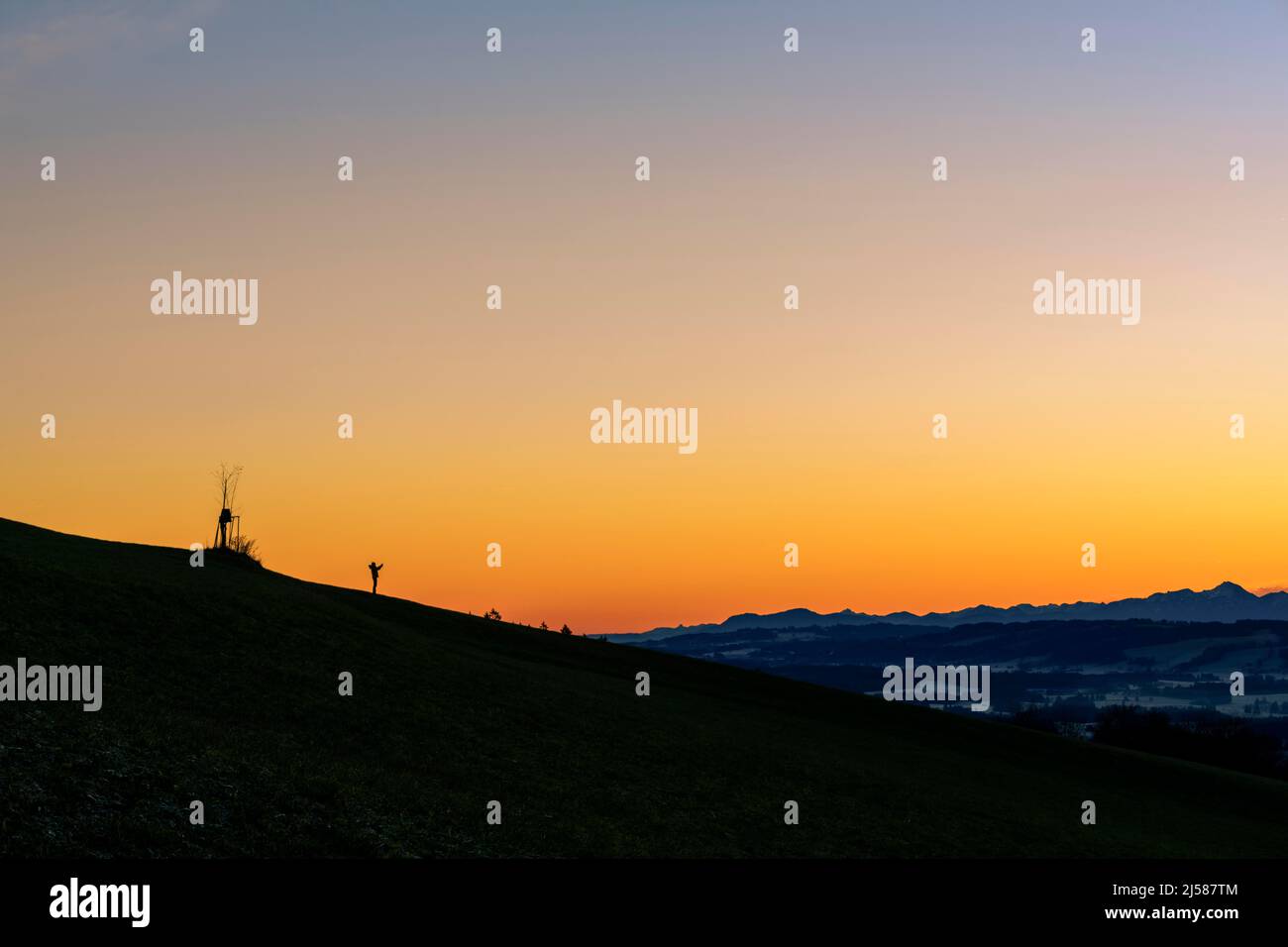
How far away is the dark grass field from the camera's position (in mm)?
27219

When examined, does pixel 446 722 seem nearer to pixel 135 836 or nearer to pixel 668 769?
pixel 668 769

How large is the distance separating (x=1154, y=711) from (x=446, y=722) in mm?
155833

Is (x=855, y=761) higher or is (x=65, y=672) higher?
(x=65, y=672)

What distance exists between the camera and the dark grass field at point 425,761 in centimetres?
2722

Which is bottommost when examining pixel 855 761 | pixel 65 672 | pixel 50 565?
pixel 855 761

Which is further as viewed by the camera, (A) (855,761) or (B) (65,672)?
(A) (855,761)

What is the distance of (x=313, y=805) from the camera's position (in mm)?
28922

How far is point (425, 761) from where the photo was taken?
38188 millimetres
